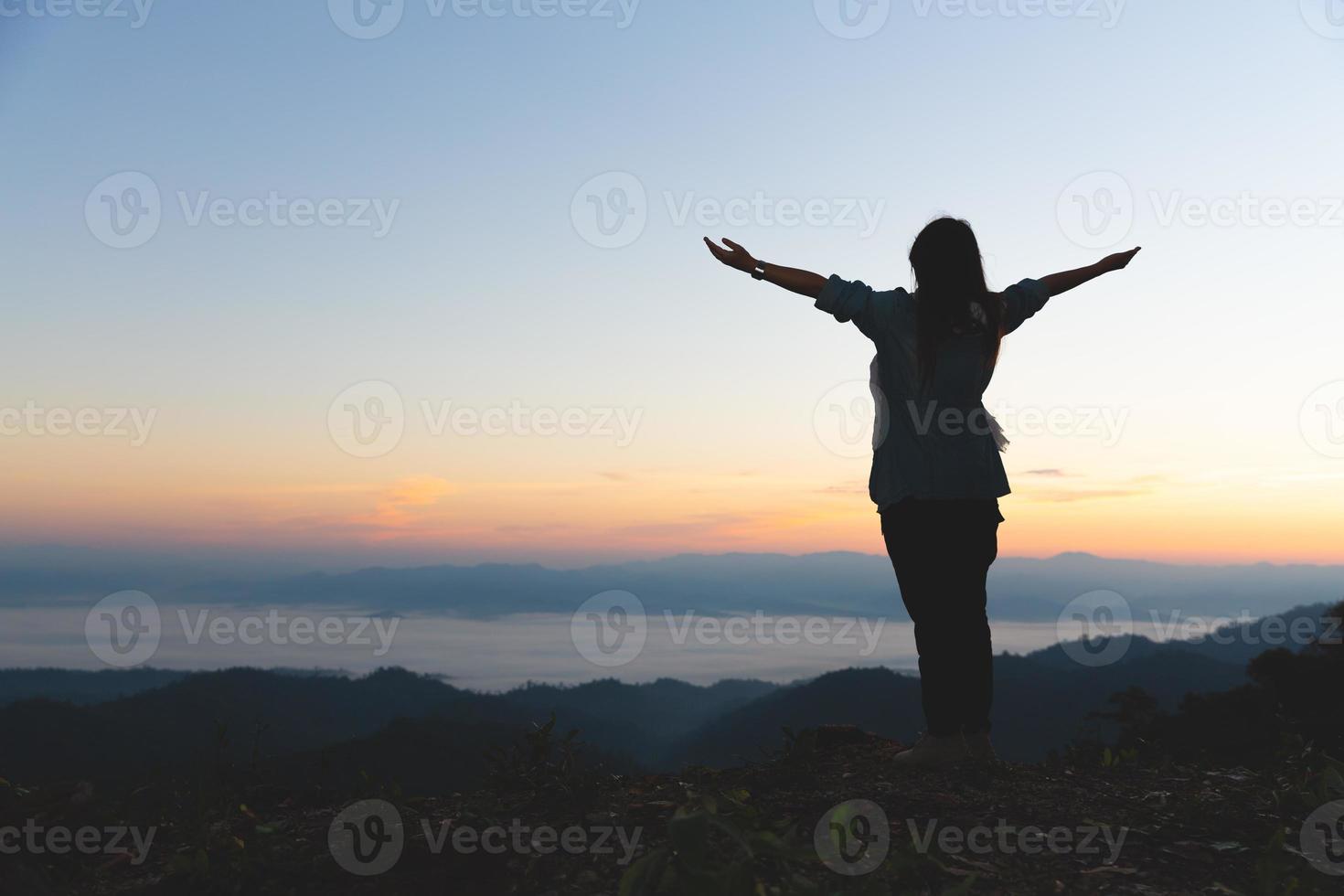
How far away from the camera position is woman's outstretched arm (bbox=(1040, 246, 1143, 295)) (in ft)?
20.7

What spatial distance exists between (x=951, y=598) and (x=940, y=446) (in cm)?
95

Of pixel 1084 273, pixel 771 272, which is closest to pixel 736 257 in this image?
pixel 771 272

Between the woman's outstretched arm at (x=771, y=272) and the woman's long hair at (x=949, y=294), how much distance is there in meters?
0.68

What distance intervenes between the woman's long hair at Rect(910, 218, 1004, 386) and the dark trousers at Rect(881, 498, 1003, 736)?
90 cm

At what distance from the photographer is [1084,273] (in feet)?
20.8

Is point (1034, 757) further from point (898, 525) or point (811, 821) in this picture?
point (811, 821)

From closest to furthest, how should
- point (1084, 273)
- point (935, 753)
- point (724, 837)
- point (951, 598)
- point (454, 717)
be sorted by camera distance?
point (724, 837), point (935, 753), point (951, 598), point (1084, 273), point (454, 717)

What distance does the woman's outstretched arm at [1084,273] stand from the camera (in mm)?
6297

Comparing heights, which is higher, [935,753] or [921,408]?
[921,408]

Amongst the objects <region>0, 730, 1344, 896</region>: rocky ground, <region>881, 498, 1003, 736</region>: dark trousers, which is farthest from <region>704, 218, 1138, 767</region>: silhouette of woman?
<region>0, 730, 1344, 896</region>: rocky ground

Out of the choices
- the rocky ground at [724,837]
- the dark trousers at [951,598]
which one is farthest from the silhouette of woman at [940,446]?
the rocky ground at [724,837]

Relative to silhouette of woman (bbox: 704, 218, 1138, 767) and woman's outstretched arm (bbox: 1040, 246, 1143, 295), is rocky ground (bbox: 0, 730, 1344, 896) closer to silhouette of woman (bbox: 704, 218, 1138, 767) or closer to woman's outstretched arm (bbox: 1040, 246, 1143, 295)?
silhouette of woman (bbox: 704, 218, 1138, 767)

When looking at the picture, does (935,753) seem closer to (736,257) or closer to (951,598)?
(951,598)

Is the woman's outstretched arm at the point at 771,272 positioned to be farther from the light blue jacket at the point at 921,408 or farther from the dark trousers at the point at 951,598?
the dark trousers at the point at 951,598
